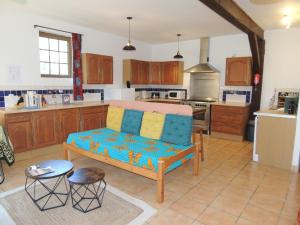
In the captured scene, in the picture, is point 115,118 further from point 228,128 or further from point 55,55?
point 228,128

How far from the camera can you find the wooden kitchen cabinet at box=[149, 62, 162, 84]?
684cm

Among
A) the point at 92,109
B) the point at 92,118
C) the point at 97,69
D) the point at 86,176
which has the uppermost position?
the point at 97,69

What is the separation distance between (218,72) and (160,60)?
6.85 ft

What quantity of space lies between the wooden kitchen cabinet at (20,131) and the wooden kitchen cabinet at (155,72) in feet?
13.1

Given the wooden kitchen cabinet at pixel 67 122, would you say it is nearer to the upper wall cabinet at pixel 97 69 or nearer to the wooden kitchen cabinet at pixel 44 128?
the wooden kitchen cabinet at pixel 44 128

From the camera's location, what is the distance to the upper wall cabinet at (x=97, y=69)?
511cm

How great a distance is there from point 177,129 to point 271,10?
8.66 feet

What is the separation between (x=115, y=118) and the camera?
13.7 feet

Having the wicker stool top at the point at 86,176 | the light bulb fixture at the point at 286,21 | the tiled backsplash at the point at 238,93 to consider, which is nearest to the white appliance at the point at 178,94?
the tiled backsplash at the point at 238,93

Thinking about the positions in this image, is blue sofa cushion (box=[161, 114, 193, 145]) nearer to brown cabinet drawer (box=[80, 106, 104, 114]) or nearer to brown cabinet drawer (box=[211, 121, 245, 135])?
brown cabinet drawer (box=[80, 106, 104, 114])

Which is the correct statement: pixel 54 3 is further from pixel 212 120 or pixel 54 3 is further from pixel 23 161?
pixel 212 120

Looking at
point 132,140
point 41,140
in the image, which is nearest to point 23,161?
point 41,140

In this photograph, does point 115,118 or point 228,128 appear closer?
point 115,118

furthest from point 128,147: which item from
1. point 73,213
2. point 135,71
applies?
point 135,71
